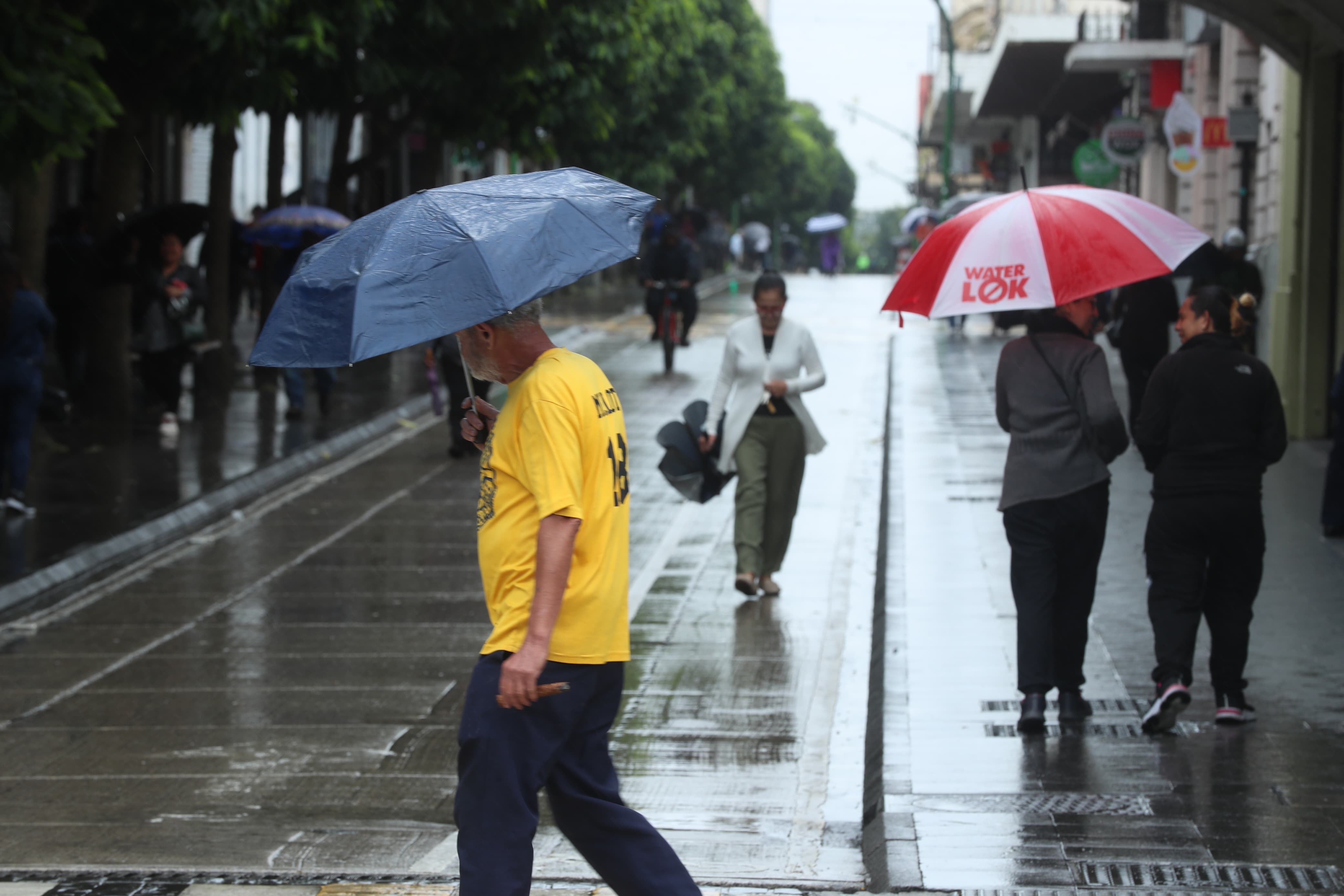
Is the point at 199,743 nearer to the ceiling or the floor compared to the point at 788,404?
nearer to the floor

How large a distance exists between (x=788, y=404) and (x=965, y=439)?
599cm

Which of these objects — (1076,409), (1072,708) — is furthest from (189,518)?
(1076,409)

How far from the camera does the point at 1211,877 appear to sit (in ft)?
16.3

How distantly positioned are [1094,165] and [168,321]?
12.7 m

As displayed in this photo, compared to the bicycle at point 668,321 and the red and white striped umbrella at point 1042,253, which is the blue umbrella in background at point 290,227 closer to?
the bicycle at point 668,321

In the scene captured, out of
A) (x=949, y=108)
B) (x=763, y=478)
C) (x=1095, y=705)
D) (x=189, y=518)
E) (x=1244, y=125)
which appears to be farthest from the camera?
(x=949, y=108)

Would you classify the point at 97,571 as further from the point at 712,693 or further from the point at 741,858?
the point at 741,858

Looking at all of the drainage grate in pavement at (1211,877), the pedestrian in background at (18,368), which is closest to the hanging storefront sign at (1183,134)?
the pedestrian in background at (18,368)

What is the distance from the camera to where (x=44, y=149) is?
A: 10.4m

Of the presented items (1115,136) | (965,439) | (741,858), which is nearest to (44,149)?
(741,858)

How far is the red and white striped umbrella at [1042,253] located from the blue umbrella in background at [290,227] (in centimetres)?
1241

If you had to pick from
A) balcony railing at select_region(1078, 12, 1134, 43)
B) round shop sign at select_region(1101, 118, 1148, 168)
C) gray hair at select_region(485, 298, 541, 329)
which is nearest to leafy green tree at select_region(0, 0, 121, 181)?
gray hair at select_region(485, 298, 541, 329)

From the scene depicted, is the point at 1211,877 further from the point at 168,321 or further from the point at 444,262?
the point at 168,321

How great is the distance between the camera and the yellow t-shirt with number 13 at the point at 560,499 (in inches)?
148
